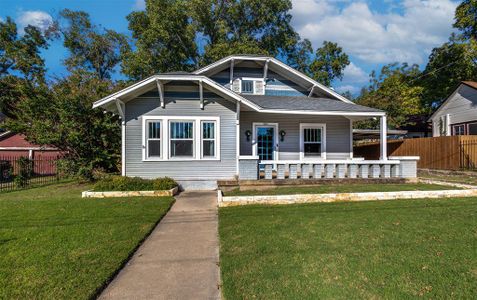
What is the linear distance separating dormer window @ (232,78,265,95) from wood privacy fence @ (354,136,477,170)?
10777mm

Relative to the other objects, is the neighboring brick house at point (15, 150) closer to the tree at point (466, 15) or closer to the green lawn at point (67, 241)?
the green lawn at point (67, 241)

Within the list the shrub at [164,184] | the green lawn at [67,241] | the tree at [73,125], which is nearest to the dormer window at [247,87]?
the tree at [73,125]

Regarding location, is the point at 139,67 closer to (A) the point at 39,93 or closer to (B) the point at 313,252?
(A) the point at 39,93

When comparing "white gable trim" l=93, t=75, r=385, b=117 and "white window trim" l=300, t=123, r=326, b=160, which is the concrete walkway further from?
"white window trim" l=300, t=123, r=326, b=160

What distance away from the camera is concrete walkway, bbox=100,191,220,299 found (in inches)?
122

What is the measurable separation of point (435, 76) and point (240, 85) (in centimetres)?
3093

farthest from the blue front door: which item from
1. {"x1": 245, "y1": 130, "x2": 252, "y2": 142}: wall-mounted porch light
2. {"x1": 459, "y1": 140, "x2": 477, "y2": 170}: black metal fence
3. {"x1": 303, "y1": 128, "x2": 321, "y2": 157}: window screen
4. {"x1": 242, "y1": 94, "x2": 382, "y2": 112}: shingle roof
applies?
{"x1": 459, "y1": 140, "x2": 477, "y2": 170}: black metal fence

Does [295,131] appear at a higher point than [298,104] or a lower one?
lower

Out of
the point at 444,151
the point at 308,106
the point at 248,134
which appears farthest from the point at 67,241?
the point at 444,151

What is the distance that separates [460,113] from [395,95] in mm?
7898

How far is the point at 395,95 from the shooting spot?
27.5 metres

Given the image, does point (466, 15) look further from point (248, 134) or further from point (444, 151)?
point (248, 134)

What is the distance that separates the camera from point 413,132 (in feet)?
95.5

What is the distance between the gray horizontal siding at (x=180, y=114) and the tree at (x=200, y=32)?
1242 centimetres
